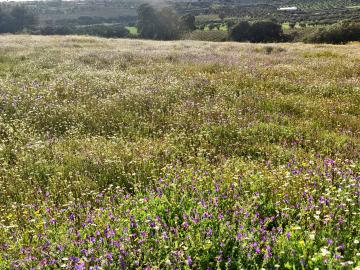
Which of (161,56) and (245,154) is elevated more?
(161,56)

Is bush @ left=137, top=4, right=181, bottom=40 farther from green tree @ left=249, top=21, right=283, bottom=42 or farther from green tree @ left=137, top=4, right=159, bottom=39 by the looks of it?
green tree @ left=249, top=21, right=283, bottom=42

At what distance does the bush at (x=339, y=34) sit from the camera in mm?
45844

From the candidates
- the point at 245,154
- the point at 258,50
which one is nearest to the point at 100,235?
the point at 245,154

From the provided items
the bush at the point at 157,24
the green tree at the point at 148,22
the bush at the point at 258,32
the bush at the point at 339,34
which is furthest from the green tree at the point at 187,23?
the bush at the point at 339,34

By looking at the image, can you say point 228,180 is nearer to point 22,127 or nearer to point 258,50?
point 22,127

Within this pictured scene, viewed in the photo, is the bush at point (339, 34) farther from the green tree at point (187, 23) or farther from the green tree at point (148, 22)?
the green tree at point (148, 22)

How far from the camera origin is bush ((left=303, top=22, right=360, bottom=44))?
45.8 m

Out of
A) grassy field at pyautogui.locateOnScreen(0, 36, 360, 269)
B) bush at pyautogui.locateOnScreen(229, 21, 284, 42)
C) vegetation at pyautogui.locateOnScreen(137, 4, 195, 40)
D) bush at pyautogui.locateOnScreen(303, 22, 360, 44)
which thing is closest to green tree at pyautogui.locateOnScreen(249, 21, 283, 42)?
bush at pyautogui.locateOnScreen(229, 21, 284, 42)

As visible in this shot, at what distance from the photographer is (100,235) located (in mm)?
4035

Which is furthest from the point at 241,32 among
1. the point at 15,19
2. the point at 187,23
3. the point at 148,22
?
the point at 15,19

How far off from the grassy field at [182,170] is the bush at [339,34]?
35473 millimetres

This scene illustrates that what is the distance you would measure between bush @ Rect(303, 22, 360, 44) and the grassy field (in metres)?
35.5

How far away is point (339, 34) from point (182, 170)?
157 feet

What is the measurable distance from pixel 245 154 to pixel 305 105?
147 inches
